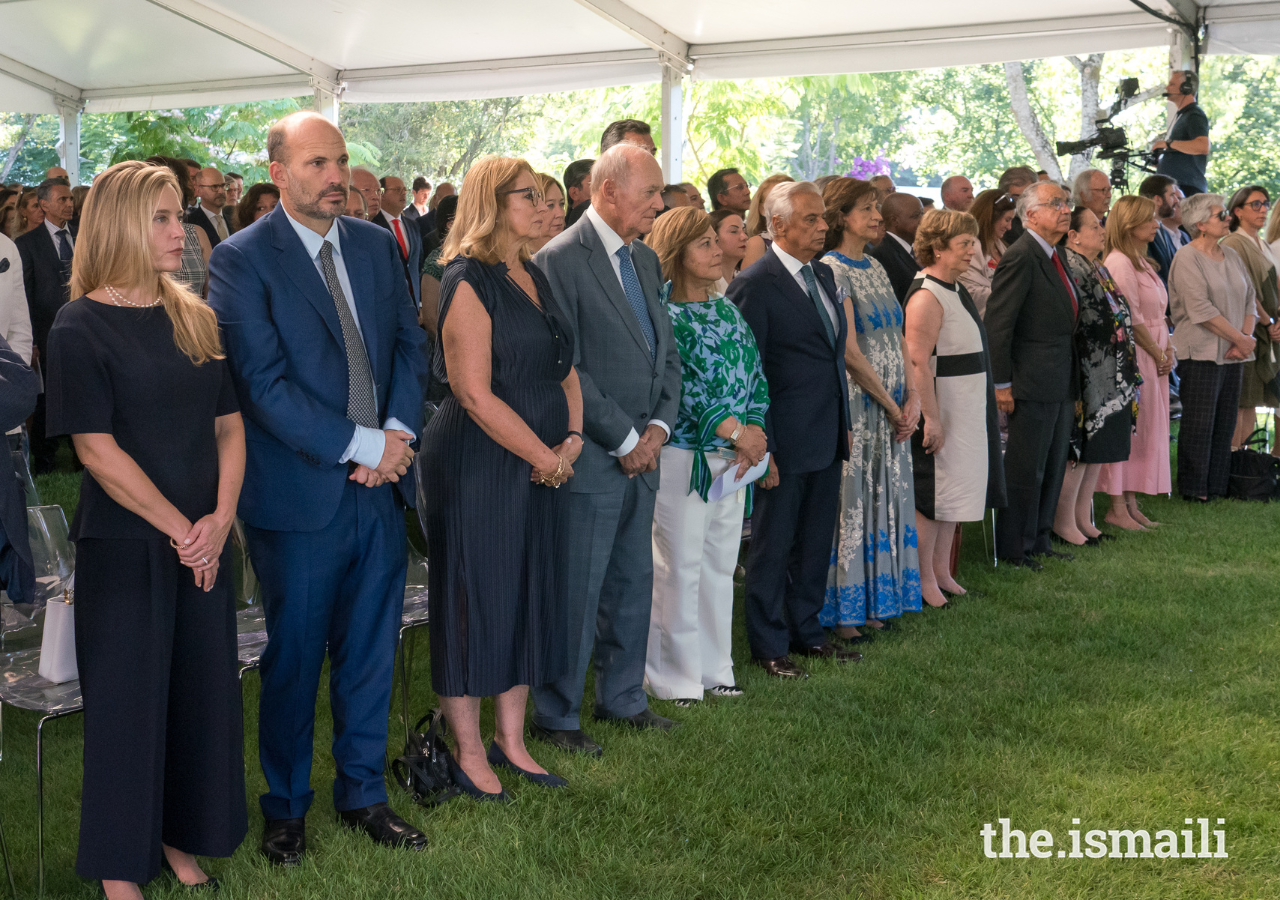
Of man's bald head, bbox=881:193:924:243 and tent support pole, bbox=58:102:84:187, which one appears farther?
tent support pole, bbox=58:102:84:187

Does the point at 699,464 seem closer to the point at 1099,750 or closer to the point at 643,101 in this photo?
the point at 1099,750

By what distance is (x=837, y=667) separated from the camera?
4.68 metres

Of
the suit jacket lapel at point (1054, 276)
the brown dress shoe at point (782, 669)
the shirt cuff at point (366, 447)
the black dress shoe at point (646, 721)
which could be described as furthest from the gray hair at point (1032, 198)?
the shirt cuff at point (366, 447)

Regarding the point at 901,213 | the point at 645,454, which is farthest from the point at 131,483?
the point at 901,213

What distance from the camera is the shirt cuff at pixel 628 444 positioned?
3629 millimetres

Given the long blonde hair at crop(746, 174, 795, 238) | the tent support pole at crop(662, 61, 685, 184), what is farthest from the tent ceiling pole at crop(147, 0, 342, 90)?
the long blonde hair at crop(746, 174, 795, 238)

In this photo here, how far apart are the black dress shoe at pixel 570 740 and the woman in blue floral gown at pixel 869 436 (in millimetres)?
1575

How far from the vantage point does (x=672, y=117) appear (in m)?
12.4

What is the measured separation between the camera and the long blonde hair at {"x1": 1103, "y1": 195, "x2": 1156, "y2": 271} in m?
7.21

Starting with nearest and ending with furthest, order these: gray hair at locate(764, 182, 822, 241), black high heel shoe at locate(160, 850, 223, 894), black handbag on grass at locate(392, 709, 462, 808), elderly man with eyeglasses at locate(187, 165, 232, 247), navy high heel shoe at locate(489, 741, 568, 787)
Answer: black high heel shoe at locate(160, 850, 223, 894)
black handbag on grass at locate(392, 709, 462, 808)
navy high heel shoe at locate(489, 741, 568, 787)
gray hair at locate(764, 182, 822, 241)
elderly man with eyeglasses at locate(187, 165, 232, 247)

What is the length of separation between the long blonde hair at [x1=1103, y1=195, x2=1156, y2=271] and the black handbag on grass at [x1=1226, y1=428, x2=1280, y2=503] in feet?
5.09

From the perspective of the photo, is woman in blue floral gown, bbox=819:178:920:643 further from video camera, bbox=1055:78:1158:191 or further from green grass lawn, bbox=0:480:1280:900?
video camera, bbox=1055:78:1158:191

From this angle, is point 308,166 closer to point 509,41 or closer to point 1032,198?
point 1032,198

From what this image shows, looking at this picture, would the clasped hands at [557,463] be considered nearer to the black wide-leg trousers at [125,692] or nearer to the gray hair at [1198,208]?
the black wide-leg trousers at [125,692]
